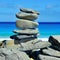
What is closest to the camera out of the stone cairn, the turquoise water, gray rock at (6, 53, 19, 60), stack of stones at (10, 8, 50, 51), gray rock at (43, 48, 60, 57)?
gray rock at (6, 53, 19, 60)

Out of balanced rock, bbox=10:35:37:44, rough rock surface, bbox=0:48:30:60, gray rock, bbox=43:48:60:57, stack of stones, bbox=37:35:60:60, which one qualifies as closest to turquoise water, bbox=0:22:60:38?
Result: balanced rock, bbox=10:35:37:44

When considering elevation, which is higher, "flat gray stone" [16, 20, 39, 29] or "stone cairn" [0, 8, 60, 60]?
"flat gray stone" [16, 20, 39, 29]

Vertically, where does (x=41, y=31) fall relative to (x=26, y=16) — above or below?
below

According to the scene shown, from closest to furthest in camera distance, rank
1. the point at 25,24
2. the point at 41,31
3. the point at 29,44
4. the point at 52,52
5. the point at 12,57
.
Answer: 1. the point at 12,57
2. the point at 52,52
3. the point at 29,44
4. the point at 25,24
5. the point at 41,31

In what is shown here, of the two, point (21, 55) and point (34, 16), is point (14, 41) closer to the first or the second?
point (34, 16)

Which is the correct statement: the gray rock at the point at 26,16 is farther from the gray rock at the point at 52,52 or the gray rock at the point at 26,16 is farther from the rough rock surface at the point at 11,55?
the rough rock surface at the point at 11,55

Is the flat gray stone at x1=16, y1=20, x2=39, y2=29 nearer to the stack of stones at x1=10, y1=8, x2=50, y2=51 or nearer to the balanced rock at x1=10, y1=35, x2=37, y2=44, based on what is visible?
the stack of stones at x1=10, y1=8, x2=50, y2=51

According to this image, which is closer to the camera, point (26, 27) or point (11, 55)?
point (11, 55)

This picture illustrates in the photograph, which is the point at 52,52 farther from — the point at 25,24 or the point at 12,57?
the point at 25,24

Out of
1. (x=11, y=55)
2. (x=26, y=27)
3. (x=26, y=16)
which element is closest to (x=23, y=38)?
(x=26, y=27)

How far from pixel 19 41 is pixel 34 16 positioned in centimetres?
122

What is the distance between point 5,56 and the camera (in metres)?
11.0

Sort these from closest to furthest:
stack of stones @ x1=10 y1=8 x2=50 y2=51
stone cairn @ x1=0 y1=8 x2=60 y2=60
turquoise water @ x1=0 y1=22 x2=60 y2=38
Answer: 1. stone cairn @ x1=0 y1=8 x2=60 y2=60
2. stack of stones @ x1=10 y1=8 x2=50 y2=51
3. turquoise water @ x1=0 y1=22 x2=60 y2=38

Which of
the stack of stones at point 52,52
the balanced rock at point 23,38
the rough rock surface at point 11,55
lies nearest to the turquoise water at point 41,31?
the balanced rock at point 23,38
